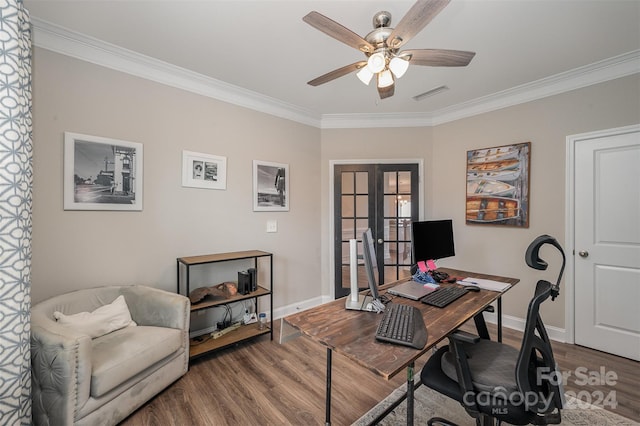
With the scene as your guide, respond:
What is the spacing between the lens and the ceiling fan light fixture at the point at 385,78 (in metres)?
1.65

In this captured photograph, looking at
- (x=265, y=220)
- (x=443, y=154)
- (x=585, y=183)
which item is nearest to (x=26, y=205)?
(x=265, y=220)

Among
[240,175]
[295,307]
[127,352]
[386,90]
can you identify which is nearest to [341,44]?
[386,90]

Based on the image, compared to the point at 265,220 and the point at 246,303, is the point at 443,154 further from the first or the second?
the point at 246,303

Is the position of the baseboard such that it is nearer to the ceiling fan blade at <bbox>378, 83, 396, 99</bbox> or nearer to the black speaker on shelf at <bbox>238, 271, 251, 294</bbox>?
the black speaker on shelf at <bbox>238, 271, 251, 294</bbox>

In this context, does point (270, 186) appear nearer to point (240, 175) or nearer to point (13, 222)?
point (240, 175)

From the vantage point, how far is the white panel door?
93.5 inches

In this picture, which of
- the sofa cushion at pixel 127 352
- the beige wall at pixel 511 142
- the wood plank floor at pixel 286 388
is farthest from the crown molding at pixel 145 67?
the wood plank floor at pixel 286 388

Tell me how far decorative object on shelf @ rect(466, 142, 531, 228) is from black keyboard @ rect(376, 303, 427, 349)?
2259 millimetres

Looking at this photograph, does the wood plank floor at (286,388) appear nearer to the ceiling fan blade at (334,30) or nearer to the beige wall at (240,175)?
the beige wall at (240,175)

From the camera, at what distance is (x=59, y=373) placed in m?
1.43

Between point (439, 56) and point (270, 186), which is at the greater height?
point (439, 56)

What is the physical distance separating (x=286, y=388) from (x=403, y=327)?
1.31 meters

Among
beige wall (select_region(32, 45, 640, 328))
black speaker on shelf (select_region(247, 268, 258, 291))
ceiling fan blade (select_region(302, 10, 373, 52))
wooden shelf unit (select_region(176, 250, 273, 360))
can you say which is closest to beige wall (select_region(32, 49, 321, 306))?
beige wall (select_region(32, 45, 640, 328))

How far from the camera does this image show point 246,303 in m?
3.07
